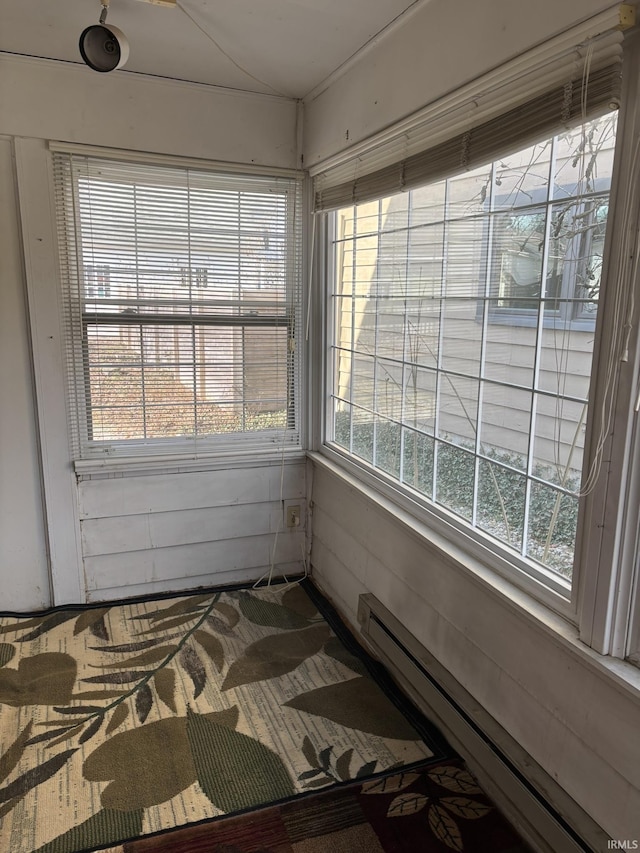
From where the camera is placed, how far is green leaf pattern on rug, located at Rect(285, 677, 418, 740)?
Answer: 206 cm

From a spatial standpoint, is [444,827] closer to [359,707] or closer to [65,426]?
[359,707]

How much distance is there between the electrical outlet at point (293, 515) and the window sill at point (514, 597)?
0.69 meters

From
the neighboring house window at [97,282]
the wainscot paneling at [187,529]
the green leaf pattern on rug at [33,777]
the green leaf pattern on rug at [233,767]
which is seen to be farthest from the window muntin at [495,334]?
the green leaf pattern on rug at [33,777]

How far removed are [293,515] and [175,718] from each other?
1.27 metres

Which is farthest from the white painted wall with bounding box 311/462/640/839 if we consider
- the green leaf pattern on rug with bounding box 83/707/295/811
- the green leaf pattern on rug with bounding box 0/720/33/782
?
the green leaf pattern on rug with bounding box 0/720/33/782

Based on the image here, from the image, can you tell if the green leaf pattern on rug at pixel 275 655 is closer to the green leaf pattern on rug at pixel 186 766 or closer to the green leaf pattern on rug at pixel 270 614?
the green leaf pattern on rug at pixel 270 614

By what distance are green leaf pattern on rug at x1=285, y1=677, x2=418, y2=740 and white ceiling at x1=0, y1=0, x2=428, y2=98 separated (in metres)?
2.37

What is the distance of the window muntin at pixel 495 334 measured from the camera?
150cm

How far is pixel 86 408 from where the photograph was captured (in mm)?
2736

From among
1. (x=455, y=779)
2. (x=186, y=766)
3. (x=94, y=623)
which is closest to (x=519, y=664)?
(x=455, y=779)

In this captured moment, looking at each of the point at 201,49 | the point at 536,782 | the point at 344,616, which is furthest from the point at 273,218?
the point at 536,782

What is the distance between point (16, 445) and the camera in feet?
8.73

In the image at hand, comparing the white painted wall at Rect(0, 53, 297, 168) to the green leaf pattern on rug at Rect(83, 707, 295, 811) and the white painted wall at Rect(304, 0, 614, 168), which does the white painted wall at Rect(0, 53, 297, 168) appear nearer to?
the white painted wall at Rect(304, 0, 614, 168)

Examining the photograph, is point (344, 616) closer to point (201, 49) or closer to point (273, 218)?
point (273, 218)
